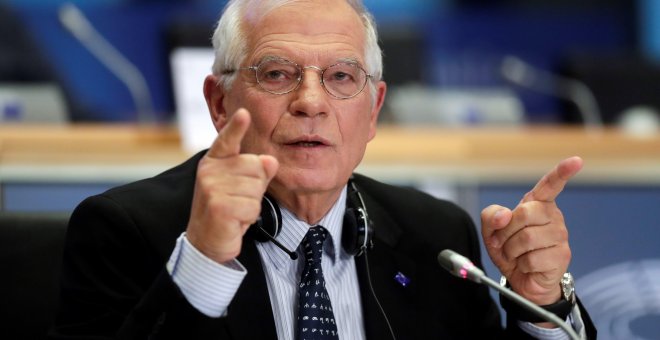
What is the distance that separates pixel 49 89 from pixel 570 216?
2855mm

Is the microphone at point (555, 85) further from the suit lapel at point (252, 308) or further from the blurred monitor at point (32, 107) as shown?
the suit lapel at point (252, 308)

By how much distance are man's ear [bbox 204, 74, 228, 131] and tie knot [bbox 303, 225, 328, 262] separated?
334 millimetres

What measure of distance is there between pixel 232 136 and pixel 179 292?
1.00ft

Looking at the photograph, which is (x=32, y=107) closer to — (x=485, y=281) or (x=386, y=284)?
(x=386, y=284)

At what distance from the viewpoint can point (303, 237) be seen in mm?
2221

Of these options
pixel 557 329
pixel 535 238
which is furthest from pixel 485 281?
pixel 557 329

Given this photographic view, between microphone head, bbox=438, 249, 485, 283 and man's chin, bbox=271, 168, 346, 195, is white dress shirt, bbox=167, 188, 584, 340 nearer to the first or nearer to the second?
man's chin, bbox=271, 168, 346, 195

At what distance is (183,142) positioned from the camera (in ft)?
12.9

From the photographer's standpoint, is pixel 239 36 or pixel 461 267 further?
pixel 239 36

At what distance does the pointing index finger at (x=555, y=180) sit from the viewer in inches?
77.8

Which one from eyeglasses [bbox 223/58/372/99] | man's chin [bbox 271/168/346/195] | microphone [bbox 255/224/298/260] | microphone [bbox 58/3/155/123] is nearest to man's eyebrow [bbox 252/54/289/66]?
eyeglasses [bbox 223/58/372/99]

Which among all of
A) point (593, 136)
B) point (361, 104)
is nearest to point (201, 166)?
point (361, 104)

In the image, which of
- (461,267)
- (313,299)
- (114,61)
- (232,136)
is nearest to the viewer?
(232,136)

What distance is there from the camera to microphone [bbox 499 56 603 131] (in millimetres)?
5379
